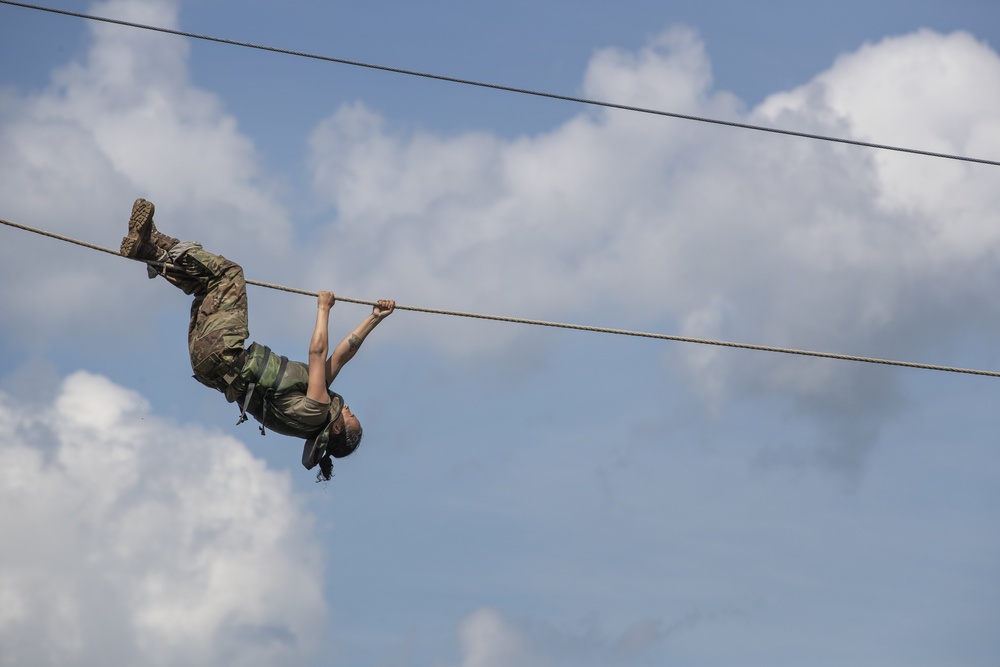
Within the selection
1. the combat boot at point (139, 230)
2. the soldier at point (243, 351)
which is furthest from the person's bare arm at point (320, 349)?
the combat boot at point (139, 230)

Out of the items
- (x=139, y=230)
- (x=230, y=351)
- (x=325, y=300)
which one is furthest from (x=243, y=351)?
(x=139, y=230)

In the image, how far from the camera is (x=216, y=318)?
15.4 meters

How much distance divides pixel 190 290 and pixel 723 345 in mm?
5567

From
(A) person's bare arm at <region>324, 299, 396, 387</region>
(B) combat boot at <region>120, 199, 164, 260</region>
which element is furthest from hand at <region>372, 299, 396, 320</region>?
(B) combat boot at <region>120, 199, 164, 260</region>

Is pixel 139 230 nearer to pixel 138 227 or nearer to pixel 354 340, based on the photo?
pixel 138 227

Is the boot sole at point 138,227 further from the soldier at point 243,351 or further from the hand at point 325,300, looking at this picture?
the hand at point 325,300

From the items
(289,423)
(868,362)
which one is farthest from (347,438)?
(868,362)

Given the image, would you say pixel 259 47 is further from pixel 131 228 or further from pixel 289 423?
pixel 289 423

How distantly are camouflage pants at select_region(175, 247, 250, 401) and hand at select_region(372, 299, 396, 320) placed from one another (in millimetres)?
1351

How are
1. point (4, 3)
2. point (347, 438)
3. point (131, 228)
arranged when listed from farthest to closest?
1. point (4, 3)
2. point (347, 438)
3. point (131, 228)

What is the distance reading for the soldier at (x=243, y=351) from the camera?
15.3 meters

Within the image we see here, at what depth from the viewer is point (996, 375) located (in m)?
16.6

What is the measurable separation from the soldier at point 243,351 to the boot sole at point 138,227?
0.01 metres

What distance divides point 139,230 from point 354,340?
2465 mm
